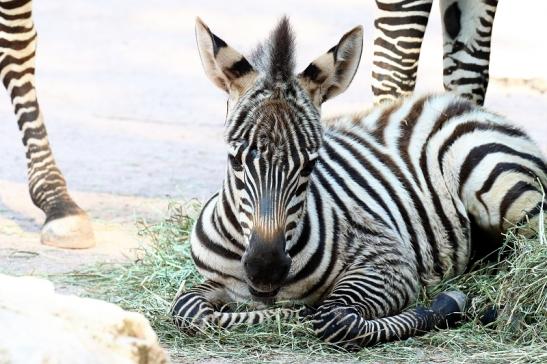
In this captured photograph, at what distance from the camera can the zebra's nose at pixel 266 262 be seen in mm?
5918

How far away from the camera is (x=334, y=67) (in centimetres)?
659

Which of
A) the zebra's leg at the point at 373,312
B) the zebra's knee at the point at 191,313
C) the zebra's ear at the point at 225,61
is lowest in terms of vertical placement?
Answer: the zebra's knee at the point at 191,313

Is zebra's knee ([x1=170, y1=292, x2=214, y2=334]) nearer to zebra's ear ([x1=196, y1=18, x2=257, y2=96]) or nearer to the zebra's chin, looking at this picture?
the zebra's chin

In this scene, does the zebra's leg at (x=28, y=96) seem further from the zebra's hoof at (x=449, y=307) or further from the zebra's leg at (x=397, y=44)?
the zebra's hoof at (x=449, y=307)

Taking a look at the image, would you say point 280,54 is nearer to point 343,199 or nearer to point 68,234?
point 343,199

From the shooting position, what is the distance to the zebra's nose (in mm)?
5918

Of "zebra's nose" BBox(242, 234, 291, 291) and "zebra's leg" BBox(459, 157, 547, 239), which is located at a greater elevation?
"zebra's leg" BBox(459, 157, 547, 239)

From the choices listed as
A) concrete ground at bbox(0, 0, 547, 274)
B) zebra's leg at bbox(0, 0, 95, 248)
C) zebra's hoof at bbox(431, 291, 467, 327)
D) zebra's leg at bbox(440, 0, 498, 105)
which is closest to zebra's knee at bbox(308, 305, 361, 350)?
zebra's hoof at bbox(431, 291, 467, 327)

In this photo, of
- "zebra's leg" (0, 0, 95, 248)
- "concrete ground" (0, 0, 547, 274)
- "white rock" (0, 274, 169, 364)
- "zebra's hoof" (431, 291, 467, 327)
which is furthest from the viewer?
"concrete ground" (0, 0, 547, 274)

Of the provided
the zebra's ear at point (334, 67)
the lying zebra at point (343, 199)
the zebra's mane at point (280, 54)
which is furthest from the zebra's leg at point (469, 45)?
the zebra's mane at point (280, 54)

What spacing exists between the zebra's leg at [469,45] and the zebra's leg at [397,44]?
0.37 m

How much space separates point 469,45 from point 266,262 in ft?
11.8

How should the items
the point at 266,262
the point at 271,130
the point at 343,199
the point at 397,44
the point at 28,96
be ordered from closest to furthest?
the point at 266,262 < the point at 271,130 < the point at 343,199 < the point at 397,44 < the point at 28,96

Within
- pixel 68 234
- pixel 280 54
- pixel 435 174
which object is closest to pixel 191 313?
pixel 280 54
